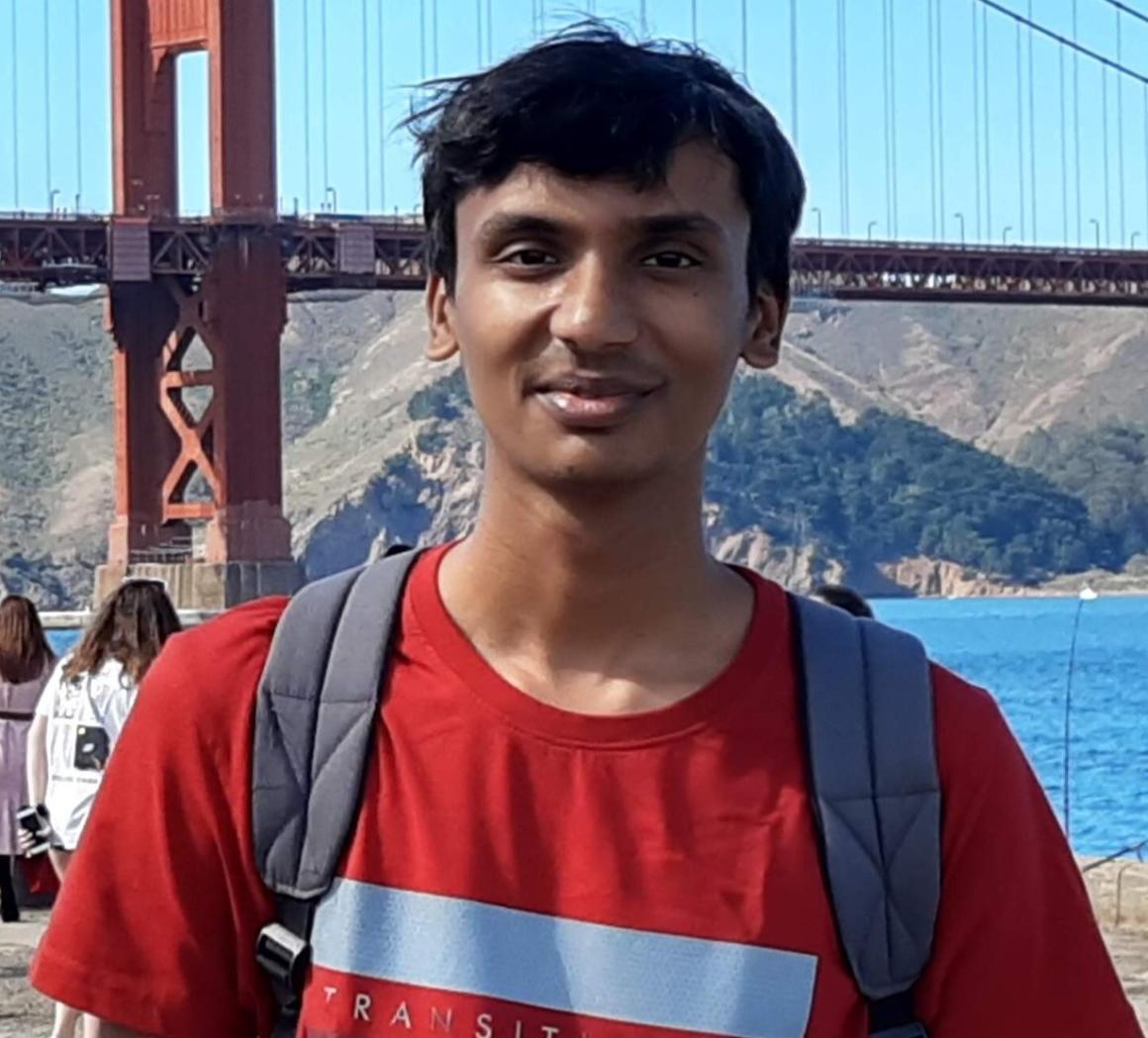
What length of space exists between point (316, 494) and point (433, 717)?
303 ft

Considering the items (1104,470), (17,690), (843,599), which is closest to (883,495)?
(1104,470)

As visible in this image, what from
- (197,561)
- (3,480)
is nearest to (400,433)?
(3,480)

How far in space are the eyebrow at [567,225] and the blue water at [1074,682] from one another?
382cm

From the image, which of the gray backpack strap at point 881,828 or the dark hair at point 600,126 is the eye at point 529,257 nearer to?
the dark hair at point 600,126

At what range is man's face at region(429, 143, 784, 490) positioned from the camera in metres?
1.63

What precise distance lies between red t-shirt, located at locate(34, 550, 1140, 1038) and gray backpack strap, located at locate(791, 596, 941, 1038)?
0.04 ft

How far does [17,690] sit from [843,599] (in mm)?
2358

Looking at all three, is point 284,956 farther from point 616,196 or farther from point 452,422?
point 452,422

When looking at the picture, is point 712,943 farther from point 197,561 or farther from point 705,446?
point 197,561

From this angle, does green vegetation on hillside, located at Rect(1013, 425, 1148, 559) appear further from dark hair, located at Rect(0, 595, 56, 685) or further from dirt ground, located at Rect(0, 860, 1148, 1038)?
dark hair, located at Rect(0, 595, 56, 685)

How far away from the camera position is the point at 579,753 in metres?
1.62

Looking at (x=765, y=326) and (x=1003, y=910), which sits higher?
(x=765, y=326)

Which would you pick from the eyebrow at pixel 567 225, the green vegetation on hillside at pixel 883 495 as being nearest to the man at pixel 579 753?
the eyebrow at pixel 567 225

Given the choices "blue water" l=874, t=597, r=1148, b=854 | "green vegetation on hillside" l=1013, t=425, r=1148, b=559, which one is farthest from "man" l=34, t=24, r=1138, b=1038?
"green vegetation on hillside" l=1013, t=425, r=1148, b=559
